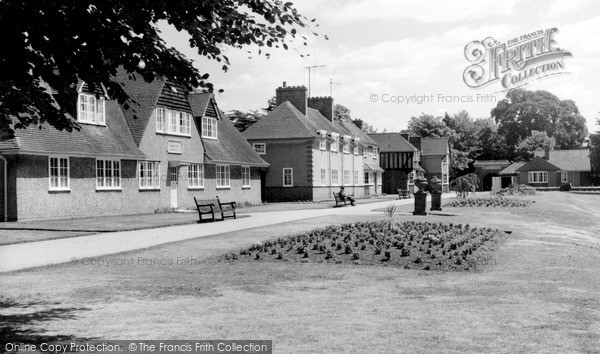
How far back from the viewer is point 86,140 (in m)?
29.5

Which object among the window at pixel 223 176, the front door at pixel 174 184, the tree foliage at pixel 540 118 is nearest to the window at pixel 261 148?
the window at pixel 223 176

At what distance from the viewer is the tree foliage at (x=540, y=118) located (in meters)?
119

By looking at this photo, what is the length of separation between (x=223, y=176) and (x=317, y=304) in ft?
108

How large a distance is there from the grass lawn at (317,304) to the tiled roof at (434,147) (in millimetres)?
78640

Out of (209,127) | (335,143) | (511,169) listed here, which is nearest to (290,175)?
(335,143)

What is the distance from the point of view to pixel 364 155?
226 feet

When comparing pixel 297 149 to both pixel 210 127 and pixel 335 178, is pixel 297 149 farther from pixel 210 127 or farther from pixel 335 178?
pixel 210 127

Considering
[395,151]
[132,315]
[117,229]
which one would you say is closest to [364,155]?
[395,151]

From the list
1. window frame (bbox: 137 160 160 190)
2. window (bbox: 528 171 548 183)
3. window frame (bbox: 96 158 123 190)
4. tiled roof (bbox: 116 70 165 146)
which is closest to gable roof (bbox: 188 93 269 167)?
tiled roof (bbox: 116 70 165 146)

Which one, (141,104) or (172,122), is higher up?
(141,104)

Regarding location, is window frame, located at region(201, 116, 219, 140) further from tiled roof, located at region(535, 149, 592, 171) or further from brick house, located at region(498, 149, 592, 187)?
tiled roof, located at region(535, 149, 592, 171)

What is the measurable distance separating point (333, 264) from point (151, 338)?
6739mm

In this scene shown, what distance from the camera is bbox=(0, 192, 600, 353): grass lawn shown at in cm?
709

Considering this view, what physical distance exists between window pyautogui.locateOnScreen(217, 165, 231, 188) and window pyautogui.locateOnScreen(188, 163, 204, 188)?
1.99 m
